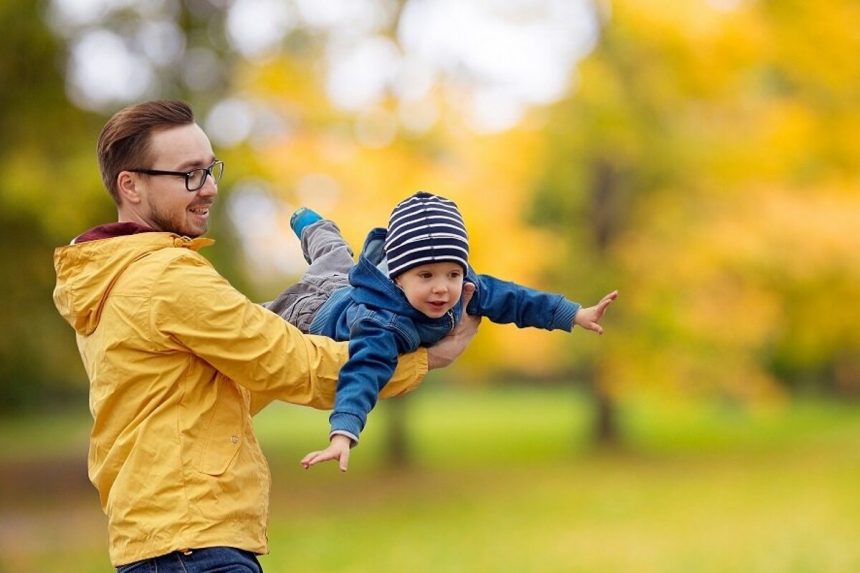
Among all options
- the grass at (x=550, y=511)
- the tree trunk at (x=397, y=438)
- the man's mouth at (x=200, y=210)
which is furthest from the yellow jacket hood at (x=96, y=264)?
the tree trunk at (x=397, y=438)

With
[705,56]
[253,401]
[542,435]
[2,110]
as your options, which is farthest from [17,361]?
[253,401]

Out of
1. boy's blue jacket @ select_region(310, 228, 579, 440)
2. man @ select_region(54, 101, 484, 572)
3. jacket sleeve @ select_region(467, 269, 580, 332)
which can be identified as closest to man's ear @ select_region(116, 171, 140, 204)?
man @ select_region(54, 101, 484, 572)

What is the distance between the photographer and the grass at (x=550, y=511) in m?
11.2

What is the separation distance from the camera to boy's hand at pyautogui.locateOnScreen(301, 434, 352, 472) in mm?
2242

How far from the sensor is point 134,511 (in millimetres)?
2324

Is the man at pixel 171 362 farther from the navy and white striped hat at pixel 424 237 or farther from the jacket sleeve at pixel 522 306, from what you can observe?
the jacket sleeve at pixel 522 306

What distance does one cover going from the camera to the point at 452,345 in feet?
8.73

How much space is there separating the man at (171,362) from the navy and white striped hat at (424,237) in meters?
0.24

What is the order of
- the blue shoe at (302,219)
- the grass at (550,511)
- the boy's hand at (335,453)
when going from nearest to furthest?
1. the boy's hand at (335,453)
2. the blue shoe at (302,219)
3. the grass at (550,511)

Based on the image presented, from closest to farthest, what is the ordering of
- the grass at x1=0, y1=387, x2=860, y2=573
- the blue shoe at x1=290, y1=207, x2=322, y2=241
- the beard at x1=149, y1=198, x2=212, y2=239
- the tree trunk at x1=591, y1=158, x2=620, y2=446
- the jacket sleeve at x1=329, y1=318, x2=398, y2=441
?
the jacket sleeve at x1=329, y1=318, x2=398, y2=441 → the beard at x1=149, y1=198, x2=212, y2=239 → the blue shoe at x1=290, y1=207, x2=322, y2=241 → the grass at x1=0, y1=387, x2=860, y2=573 → the tree trunk at x1=591, y1=158, x2=620, y2=446

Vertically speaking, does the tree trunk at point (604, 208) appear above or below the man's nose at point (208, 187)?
below

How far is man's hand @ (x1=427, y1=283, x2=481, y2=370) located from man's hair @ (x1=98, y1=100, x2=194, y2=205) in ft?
2.39

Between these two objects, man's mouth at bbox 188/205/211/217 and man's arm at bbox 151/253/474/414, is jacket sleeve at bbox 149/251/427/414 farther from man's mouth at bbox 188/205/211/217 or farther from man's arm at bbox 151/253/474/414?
man's mouth at bbox 188/205/211/217

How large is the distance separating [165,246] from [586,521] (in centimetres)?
1151
